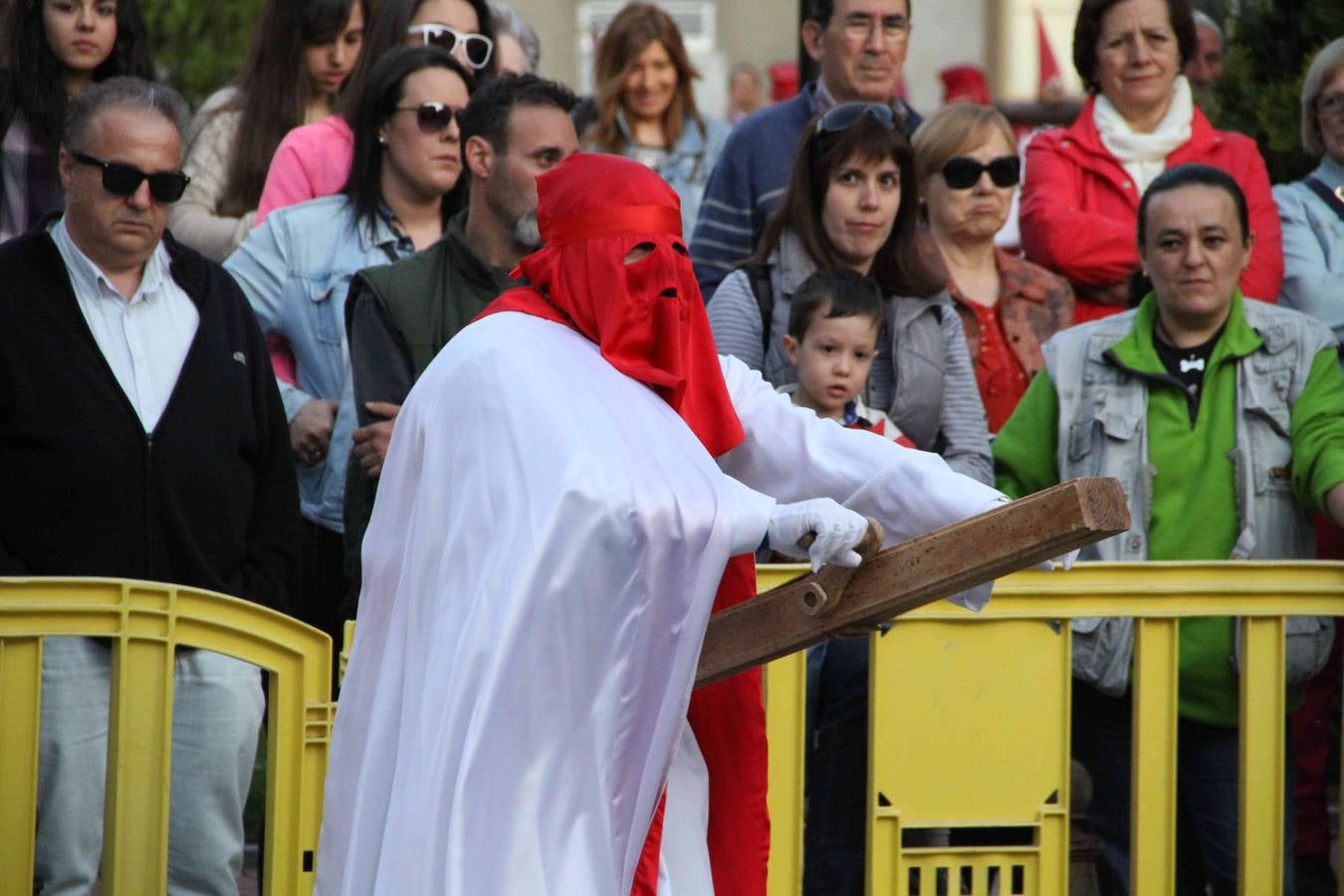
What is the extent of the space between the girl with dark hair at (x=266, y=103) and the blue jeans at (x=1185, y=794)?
3275mm

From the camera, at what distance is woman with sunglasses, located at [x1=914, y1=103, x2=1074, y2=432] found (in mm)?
6914

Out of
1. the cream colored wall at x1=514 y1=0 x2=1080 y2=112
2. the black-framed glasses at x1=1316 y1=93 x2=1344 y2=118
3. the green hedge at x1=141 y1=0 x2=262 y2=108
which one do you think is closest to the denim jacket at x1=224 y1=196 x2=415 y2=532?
the black-framed glasses at x1=1316 y1=93 x2=1344 y2=118

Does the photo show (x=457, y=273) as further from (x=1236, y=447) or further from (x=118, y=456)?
(x=1236, y=447)

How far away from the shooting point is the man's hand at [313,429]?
637 cm

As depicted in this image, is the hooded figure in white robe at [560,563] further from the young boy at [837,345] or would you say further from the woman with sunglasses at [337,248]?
the woman with sunglasses at [337,248]

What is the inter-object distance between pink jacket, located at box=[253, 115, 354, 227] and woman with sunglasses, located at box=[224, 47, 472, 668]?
227mm

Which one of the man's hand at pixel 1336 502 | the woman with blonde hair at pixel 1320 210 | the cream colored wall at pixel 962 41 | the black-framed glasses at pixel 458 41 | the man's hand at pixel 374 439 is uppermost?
the cream colored wall at pixel 962 41

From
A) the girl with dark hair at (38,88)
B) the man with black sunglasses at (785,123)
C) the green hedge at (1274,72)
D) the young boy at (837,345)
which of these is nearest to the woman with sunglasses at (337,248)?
the girl with dark hair at (38,88)

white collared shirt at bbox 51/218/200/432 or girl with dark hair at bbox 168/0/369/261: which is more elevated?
girl with dark hair at bbox 168/0/369/261

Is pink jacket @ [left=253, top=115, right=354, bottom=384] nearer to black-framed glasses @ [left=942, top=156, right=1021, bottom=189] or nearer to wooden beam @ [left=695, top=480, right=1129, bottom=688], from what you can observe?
black-framed glasses @ [left=942, top=156, right=1021, bottom=189]

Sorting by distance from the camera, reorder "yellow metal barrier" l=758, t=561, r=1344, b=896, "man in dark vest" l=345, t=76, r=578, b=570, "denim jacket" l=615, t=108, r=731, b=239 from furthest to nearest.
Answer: "denim jacket" l=615, t=108, r=731, b=239, "man in dark vest" l=345, t=76, r=578, b=570, "yellow metal barrier" l=758, t=561, r=1344, b=896

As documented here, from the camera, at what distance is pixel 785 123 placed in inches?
291

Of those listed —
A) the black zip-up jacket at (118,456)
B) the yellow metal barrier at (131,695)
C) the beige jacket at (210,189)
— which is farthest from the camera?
the beige jacket at (210,189)

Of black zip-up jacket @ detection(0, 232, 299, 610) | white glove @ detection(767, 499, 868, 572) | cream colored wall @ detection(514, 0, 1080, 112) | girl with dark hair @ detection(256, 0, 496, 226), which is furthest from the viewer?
cream colored wall @ detection(514, 0, 1080, 112)
